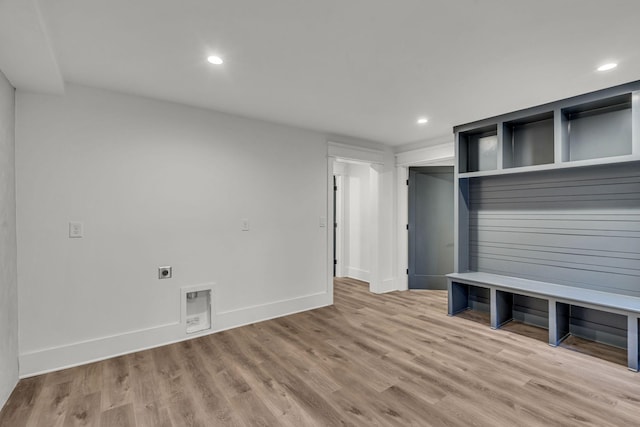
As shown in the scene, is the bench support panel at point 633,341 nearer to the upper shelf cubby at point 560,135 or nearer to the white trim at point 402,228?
the upper shelf cubby at point 560,135

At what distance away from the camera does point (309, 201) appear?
4066 millimetres

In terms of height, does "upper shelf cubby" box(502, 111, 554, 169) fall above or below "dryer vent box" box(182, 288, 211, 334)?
above

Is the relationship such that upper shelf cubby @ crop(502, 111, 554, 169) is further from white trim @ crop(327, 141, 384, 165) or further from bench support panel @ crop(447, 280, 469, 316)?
white trim @ crop(327, 141, 384, 165)

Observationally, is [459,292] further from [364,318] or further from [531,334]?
[364,318]

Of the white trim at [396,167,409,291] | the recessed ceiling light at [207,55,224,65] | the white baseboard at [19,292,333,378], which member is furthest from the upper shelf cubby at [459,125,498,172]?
the recessed ceiling light at [207,55,224,65]

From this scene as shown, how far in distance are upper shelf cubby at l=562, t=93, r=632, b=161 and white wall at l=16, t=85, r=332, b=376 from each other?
9.58 feet

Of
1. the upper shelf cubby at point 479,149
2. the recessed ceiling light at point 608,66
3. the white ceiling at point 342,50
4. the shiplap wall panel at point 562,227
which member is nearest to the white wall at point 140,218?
the white ceiling at point 342,50

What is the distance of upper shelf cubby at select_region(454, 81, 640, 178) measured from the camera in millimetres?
2785

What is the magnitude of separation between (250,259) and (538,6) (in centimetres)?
320

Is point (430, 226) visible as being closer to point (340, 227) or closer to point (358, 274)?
point (358, 274)

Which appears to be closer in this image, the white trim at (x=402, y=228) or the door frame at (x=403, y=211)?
the door frame at (x=403, y=211)

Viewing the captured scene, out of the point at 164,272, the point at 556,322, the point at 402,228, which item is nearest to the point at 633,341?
the point at 556,322

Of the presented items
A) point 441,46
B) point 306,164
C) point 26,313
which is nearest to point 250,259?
point 306,164

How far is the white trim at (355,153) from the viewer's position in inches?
167
